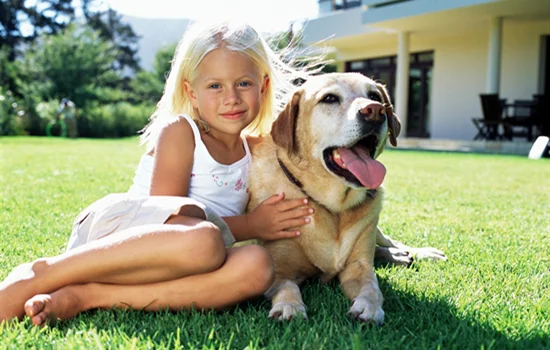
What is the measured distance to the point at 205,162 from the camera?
3.01 meters

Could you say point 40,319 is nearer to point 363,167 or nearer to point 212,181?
point 212,181

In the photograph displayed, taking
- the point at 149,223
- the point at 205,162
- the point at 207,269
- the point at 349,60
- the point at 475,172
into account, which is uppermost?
the point at 349,60

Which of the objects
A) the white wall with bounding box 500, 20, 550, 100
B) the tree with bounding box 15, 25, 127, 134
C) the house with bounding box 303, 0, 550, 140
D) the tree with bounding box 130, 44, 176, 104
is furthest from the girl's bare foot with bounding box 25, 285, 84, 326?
the tree with bounding box 130, 44, 176, 104

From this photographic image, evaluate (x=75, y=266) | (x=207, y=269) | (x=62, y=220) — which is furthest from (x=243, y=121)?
(x=62, y=220)

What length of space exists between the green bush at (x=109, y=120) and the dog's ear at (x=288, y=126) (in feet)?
80.6

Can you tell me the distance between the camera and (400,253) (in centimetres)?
353

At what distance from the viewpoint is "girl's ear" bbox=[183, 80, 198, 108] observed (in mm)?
3277

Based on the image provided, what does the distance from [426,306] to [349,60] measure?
2508 cm

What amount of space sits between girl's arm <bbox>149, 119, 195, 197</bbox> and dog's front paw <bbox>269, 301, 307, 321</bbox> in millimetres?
849

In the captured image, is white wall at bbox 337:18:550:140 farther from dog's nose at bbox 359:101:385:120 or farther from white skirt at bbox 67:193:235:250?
white skirt at bbox 67:193:235:250

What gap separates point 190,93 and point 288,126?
63 centimetres

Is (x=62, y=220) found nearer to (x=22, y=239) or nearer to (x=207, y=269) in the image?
(x=22, y=239)

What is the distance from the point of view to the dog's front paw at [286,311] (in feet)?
7.54

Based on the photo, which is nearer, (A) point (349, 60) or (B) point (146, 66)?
(A) point (349, 60)
